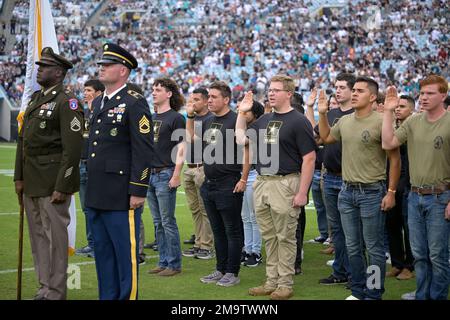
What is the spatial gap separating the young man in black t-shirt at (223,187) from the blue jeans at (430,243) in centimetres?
197

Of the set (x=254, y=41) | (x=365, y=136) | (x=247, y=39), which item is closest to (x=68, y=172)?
(x=365, y=136)

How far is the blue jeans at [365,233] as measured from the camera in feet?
22.8

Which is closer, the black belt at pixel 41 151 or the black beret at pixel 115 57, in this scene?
the black beret at pixel 115 57

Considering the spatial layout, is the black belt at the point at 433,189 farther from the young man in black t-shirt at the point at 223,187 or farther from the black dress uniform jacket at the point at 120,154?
the black dress uniform jacket at the point at 120,154

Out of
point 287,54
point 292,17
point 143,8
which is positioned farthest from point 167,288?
point 143,8

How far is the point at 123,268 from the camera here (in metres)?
6.25

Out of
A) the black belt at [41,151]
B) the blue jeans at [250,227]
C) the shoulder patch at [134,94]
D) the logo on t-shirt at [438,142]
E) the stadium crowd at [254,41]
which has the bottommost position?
the blue jeans at [250,227]

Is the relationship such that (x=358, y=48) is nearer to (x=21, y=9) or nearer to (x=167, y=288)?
(x=21, y=9)

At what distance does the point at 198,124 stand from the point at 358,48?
90.7 feet

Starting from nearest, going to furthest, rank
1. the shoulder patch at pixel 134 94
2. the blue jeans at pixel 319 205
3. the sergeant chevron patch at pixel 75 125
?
the shoulder patch at pixel 134 94 → the sergeant chevron patch at pixel 75 125 → the blue jeans at pixel 319 205

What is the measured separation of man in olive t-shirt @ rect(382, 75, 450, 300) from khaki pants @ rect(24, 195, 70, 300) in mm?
2950

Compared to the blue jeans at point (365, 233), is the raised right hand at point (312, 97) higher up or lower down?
higher up

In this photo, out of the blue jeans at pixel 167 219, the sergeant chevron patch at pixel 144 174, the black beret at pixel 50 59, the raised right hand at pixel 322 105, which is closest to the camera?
the sergeant chevron patch at pixel 144 174

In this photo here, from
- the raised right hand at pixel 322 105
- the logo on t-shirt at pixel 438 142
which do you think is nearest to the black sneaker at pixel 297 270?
the raised right hand at pixel 322 105
